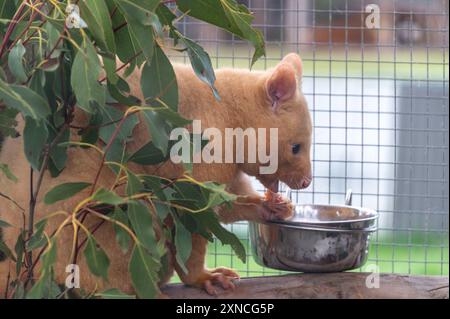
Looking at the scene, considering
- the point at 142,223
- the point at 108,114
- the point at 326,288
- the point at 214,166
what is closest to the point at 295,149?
A: the point at 214,166

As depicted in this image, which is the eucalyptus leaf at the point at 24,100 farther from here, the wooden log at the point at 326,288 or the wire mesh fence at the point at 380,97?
the wire mesh fence at the point at 380,97

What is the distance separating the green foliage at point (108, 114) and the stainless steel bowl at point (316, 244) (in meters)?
0.37

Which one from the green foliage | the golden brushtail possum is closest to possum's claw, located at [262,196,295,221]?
the golden brushtail possum

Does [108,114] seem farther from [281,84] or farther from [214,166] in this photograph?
[281,84]

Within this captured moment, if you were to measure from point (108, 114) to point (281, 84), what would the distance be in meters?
0.87

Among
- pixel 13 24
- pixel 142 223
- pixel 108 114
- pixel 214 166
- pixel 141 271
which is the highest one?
pixel 13 24

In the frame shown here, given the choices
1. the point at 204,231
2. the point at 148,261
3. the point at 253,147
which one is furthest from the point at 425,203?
the point at 148,261

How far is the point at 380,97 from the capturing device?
4289 millimetres

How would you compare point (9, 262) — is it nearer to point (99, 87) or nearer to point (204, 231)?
point (204, 231)

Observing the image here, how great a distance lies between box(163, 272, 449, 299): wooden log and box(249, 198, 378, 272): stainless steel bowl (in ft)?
0.15

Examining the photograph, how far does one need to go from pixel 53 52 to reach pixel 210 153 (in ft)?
2.97

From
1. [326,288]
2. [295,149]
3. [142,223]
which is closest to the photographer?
[142,223]

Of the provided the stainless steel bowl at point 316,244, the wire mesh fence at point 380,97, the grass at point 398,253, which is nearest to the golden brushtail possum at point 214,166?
the stainless steel bowl at point 316,244

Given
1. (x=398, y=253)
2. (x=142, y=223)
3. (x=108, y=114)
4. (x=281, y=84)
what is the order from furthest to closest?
(x=398, y=253), (x=281, y=84), (x=108, y=114), (x=142, y=223)
